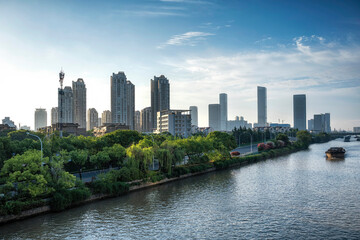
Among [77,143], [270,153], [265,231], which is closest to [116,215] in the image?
[265,231]

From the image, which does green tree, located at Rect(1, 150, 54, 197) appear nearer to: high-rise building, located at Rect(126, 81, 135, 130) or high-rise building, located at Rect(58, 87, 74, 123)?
high-rise building, located at Rect(58, 87, 74, 123)

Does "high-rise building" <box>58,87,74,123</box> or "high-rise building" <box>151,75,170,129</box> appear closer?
"high-rise building" <box>58,87,74,123</box>

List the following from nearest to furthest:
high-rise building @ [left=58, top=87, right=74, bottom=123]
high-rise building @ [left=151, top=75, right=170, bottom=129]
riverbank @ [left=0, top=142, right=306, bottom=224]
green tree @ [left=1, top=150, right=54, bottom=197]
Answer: riverbank @ [left=0, top=142, right=306, bottom=224], green tree @ [left=1, top=150, right=54, bottom=197], high-rise building @ [left=58, top=87, right=74, bottom=123], high-rise building @ [left=151, top=75, right=170, bottom=129]

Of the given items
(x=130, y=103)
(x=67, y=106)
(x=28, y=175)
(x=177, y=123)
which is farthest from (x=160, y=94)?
(x=28, y=175)

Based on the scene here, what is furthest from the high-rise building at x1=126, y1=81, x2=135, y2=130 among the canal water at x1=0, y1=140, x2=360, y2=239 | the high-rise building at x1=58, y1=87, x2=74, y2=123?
the canal water at x1=0, y1=140, x2=360, y2=239

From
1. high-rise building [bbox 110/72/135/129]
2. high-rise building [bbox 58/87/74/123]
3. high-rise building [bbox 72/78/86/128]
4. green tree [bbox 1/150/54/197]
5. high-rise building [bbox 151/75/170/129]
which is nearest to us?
green tree [bbox 1/150/54/197]

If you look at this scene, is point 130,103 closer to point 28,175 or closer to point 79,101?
point 79,101
